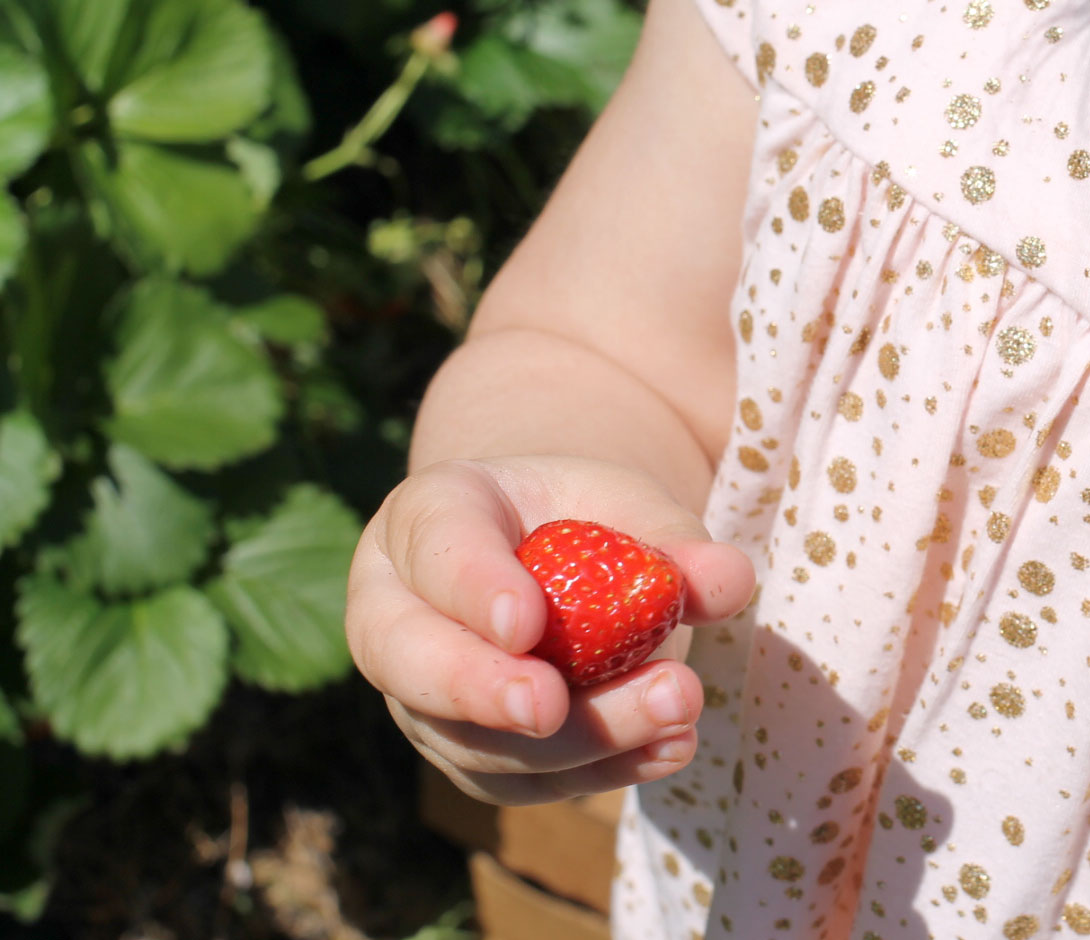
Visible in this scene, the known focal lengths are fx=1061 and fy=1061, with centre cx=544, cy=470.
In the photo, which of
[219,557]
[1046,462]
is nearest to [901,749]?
[1046,462]

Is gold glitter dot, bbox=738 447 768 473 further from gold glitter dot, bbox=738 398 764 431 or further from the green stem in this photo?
the green stem

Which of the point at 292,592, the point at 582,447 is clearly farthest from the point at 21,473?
the point at 582,447

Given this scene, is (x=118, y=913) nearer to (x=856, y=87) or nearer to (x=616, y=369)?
(x=616, y=369)

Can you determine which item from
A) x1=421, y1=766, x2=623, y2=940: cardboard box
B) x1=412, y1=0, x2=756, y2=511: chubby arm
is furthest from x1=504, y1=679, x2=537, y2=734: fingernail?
x1=421, y1=766, x2=623, y2=940: cardboard box

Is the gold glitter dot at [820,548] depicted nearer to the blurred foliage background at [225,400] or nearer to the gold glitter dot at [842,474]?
the gold glitter dot at [842,474]

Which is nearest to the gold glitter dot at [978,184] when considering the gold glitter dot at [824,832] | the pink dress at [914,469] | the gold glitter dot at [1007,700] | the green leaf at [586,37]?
the pink dress at [914,469]

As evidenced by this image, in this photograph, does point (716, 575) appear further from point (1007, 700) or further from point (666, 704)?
point (1007, 700)

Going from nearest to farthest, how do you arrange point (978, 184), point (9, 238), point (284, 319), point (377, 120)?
point (978, 184) → point (9, 238) → point (284, 319) → point (377, 120)
